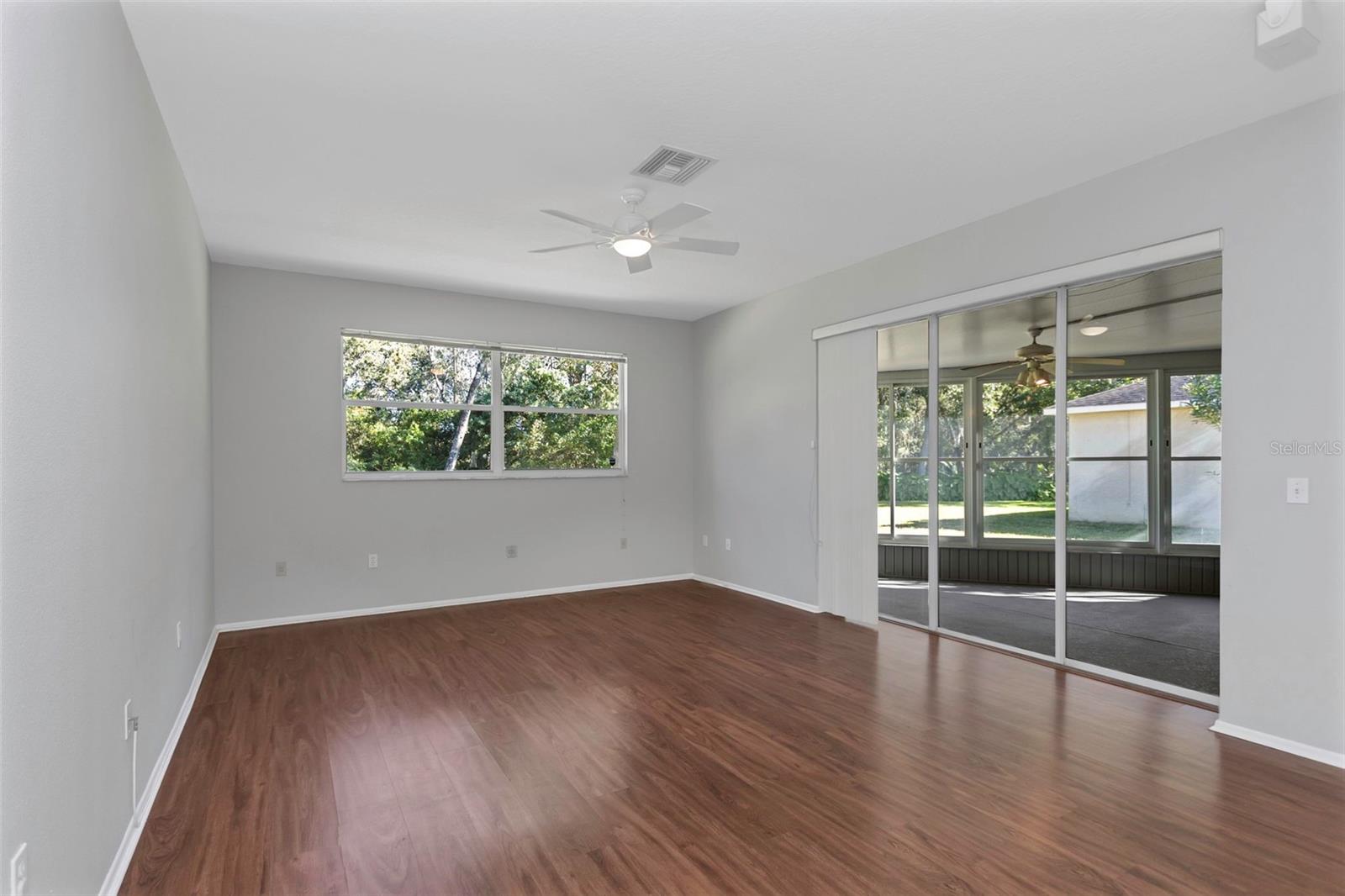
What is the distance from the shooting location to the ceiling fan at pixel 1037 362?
3.93m

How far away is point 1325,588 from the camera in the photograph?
8.95 ft

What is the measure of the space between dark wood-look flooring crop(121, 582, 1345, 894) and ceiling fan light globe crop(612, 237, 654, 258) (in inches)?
93.6

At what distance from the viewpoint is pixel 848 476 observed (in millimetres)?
5082

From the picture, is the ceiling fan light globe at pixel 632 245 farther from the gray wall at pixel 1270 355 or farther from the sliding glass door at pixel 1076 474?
the gray wall at pixel 1270 355

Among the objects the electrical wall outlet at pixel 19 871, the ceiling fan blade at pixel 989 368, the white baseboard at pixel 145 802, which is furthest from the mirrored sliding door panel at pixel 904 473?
the electrical wall outlet at pixel 19 871

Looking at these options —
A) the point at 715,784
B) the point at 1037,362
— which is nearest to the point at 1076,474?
the point at 1037,362

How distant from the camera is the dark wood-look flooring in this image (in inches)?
78.6

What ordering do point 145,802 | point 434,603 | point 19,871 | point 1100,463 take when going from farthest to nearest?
1. point 434,603
2. point 1100,463
3. point 145,802
4. point 19,871

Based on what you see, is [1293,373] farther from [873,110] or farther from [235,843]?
[235,843]

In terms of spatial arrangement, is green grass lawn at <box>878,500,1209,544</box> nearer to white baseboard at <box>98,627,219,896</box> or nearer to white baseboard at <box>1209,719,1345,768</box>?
white baseboard at <box>1209,719,1345,768</box>

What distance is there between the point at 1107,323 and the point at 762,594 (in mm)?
3393

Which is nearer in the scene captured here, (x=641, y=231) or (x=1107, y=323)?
(x=641, y=231)

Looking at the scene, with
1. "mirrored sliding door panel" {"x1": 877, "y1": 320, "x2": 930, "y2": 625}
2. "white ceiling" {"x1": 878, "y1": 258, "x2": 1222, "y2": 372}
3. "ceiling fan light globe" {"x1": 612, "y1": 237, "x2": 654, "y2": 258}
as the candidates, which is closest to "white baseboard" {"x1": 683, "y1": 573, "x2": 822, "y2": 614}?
"mirrored sliding door panel" {"x1": 877, "y1": 320, "x2": 930, "y2": 625}

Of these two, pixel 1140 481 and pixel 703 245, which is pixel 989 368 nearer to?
pixel 1140 481
